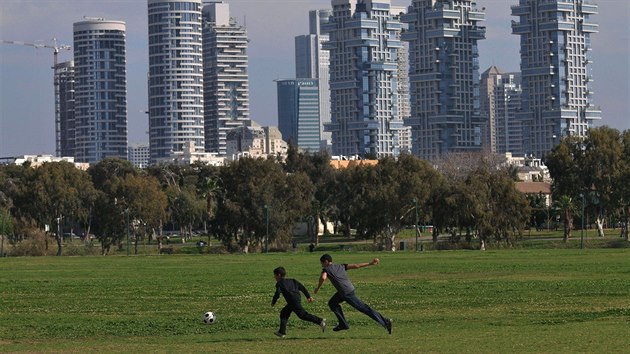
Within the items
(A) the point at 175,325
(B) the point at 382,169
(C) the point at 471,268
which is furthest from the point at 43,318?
(B) the point at 382,169

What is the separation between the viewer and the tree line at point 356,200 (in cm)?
11988

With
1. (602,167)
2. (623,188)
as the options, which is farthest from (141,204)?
(623,188)

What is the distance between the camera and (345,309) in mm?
39188

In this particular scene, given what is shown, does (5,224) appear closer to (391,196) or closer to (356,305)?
(391,196)

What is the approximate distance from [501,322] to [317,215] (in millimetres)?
120220

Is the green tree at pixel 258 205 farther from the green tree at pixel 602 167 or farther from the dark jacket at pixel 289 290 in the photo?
the dark jacket at pixel 289 290

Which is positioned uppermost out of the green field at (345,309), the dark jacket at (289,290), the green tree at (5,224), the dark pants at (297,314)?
the green tree at (5,224)

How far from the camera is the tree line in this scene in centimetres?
11988

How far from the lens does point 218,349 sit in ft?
93.0

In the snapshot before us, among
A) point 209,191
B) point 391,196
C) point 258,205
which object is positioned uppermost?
point 209,191

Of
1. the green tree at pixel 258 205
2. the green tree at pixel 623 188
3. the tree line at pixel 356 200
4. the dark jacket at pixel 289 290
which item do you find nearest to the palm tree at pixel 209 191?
the tree line at pixel 356 200

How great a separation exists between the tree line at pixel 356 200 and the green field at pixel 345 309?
5588cm

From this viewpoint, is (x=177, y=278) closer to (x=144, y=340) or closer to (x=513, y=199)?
(x=144, y=340)

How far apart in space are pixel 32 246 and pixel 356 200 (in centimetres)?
2873
